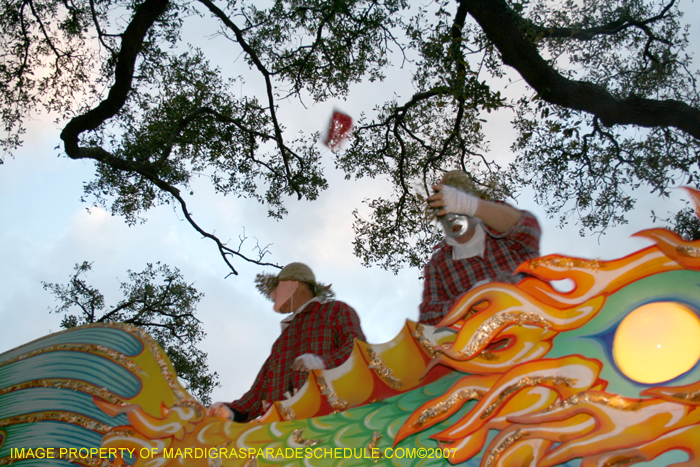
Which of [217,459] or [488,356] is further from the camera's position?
[217,459]

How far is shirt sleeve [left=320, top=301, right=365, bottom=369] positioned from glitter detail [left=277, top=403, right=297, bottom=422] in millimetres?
609

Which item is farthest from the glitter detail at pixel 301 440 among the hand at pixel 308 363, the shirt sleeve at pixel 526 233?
the shirt sleeve at pixel 526 233

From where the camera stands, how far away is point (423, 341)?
1984mm

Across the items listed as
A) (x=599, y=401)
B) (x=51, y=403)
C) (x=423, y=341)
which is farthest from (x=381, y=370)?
(x=51, y=403)

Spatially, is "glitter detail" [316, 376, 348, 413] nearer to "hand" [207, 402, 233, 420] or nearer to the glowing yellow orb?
"hand" [207, 402, 233, 420]

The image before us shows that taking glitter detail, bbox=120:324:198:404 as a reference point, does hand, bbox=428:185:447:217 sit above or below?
above

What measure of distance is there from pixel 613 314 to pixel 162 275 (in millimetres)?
7749

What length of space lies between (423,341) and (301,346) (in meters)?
1.10

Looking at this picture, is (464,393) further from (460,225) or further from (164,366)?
(164,366)

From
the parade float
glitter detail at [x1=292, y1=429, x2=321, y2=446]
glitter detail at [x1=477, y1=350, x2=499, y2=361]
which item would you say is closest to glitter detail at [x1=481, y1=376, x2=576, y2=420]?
the parade float

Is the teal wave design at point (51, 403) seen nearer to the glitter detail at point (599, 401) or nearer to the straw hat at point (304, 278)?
the straw hat at point (304, 278)

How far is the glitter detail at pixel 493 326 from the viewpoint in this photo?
66.5 inches

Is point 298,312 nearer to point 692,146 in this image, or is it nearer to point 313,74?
point 313,74

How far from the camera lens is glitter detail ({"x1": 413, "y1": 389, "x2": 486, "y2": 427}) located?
67.2 inches
